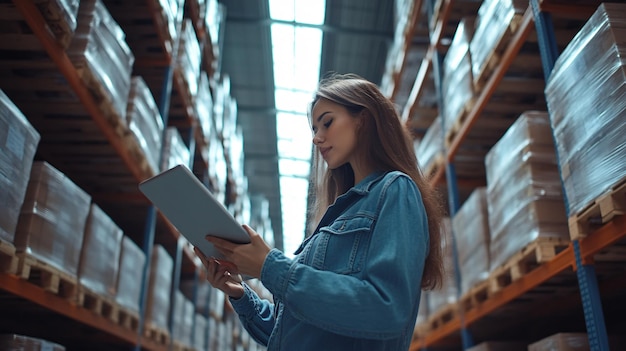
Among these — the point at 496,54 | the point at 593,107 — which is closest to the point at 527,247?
the point at 593,107

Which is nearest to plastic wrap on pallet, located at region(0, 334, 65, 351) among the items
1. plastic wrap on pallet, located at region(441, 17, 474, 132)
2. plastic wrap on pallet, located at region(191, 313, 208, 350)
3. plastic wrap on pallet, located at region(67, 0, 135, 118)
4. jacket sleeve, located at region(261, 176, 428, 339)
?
plastic wrap on pallet, located at region(67, 0, 135, 118)

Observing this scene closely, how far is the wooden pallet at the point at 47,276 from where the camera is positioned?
3.18 m

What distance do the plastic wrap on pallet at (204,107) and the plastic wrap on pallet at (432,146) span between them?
10.3ft

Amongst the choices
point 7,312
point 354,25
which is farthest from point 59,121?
point 354,25

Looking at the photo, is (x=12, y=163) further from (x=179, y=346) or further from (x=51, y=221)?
(x=179, y=346)

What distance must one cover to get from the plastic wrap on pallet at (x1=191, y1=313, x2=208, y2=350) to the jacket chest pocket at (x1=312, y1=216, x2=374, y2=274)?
670cm

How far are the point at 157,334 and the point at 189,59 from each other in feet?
11.1

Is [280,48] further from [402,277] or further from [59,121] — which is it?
[402,277]

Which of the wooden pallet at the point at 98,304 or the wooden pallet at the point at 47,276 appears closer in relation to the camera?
the wooden pallet at the point at 47,276

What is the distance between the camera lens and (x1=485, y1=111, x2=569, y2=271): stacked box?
3.65 meters

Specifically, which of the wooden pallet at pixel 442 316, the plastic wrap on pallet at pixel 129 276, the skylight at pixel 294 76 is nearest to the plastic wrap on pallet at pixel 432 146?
the wooden pallet at pixel 442 316

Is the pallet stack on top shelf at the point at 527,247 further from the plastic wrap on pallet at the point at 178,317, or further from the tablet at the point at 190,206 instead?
the plastic wrap on pallet at the point at 178,317

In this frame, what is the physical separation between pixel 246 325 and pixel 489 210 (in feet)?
10.1

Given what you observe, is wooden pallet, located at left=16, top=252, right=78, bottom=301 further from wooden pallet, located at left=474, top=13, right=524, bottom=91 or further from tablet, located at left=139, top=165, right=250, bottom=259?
wooden pallet, located at left=474, top=13, right=524, bottom=91
